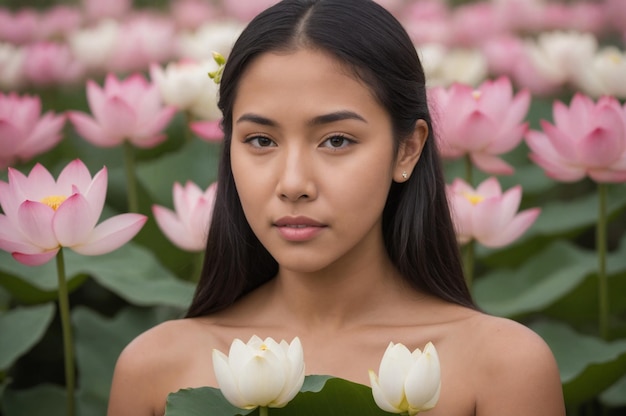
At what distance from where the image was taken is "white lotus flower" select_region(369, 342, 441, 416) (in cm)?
177

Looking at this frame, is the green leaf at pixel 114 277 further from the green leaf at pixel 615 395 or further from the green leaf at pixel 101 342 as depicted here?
the green leaf at pixel 615 395

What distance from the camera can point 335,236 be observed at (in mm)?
2033

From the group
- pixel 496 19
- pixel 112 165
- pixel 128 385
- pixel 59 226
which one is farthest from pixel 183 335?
pixel 496 19

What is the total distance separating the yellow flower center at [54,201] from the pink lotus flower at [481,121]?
0.93 meters

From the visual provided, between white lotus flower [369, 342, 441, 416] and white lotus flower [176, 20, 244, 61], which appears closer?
white lotus flower [369, 342, 441, 416]

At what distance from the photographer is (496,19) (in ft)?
17.4

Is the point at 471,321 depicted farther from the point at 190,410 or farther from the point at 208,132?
the point at 208,132

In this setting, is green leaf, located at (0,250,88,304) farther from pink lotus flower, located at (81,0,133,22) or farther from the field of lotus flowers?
pink lotus flower, located at (81,0,133,22)

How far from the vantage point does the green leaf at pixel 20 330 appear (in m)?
2.74

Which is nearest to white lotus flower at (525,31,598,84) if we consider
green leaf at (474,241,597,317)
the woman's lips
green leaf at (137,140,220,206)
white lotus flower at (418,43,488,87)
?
white lotus flower at (418,43,488,87)

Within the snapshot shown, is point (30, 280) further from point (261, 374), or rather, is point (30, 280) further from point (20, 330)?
point (261, 374)

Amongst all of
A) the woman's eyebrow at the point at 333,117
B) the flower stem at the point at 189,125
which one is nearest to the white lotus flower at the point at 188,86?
the flower stem at the point at 189,125

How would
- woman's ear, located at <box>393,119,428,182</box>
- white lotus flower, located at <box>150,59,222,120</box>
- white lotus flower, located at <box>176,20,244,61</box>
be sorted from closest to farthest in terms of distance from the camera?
woman's ear, located at <box>393,119,428,182</box> → white lotus flower, located at <box>150,59,222,120</box> → white lotus flower, located at <box>176,20,244,61</box>

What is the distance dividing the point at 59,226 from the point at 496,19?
3417 millimetres
